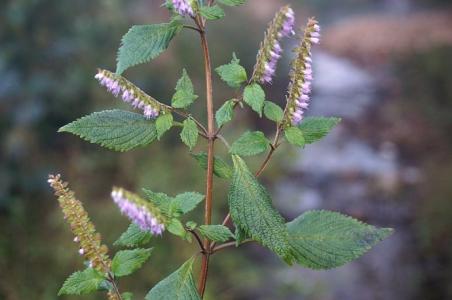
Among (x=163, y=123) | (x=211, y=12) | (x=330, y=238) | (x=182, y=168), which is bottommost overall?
(x=330, y=238)

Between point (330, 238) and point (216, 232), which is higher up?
point (216, 232)

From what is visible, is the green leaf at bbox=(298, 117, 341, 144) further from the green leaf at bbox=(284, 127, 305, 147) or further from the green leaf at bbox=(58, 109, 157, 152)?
the green leaf at bbox=(58, 109, 157, 152)

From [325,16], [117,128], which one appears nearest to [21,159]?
[117,128]

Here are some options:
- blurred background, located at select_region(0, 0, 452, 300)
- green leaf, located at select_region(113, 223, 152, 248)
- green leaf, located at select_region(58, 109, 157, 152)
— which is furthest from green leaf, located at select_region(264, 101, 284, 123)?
blurred background, located at select_region(0, 0, 452, 300)

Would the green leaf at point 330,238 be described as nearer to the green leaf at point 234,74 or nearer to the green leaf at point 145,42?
the green leaf at point 234,74

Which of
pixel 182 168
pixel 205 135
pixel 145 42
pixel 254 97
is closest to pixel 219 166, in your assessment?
pixel 205 135

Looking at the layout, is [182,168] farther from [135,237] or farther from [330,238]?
[135,237]

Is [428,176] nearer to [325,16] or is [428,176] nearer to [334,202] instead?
[334,202]
